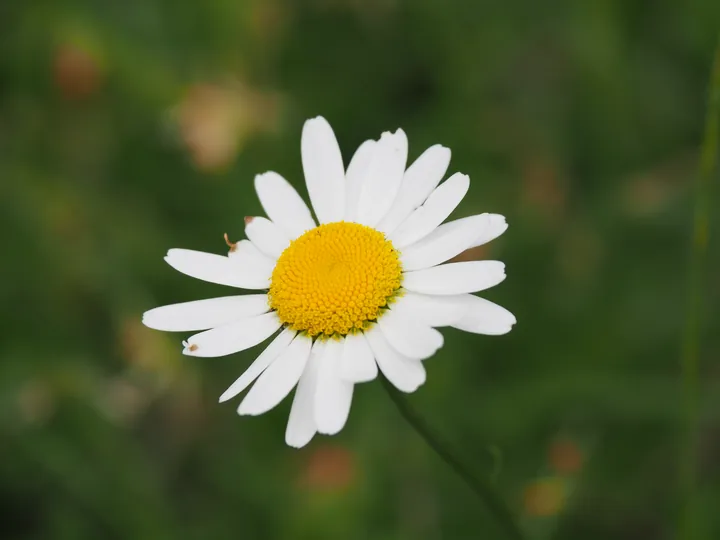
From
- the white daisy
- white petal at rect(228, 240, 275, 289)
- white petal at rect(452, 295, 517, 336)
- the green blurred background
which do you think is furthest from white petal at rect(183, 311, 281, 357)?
the green blurred background

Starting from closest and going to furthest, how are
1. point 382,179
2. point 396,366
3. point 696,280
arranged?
point 396,366
point 382,179
point 696,280

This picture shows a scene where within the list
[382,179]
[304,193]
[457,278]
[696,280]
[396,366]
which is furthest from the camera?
[304,193]

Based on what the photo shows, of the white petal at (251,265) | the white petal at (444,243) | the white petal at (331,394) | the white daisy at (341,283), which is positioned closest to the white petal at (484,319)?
the white daisy at (341,283)

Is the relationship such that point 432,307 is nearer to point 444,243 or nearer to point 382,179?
point 444,243

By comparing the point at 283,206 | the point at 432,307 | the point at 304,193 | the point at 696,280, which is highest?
the point at 304,193

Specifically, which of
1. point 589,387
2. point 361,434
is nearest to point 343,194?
point 361,434

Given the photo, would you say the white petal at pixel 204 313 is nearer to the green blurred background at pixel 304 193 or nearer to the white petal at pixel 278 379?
the white petal at pixel 278 379

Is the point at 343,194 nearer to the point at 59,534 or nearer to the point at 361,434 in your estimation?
the point at 361,434

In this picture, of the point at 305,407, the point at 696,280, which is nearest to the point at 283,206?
the point at 305,407
